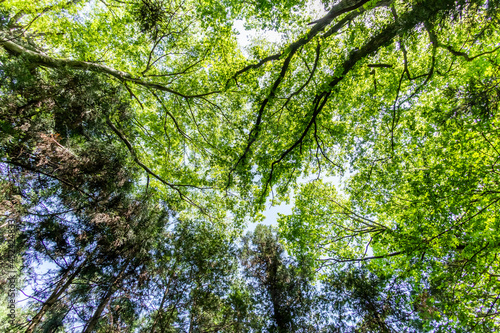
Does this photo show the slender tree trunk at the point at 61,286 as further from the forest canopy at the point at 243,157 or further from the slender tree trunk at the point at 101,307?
the slender tree trunk at the point at 101,307

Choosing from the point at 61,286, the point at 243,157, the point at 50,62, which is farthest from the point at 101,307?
the point at 50,62

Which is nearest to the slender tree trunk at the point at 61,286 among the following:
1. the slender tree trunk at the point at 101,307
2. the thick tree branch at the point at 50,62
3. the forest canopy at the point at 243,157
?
the forest canopy at the point at 243,157

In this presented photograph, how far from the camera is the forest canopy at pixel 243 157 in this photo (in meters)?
4.63

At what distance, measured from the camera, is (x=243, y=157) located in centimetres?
720

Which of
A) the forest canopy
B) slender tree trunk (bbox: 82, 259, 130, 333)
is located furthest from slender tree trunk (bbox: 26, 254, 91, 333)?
slender tree trunk (bbox: 82, 259, 130, 333)

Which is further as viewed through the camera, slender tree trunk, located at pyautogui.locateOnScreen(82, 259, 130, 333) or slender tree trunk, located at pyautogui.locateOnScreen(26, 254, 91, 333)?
slender tree trunk, located at pyautogui.locateOnScreen(82, 259, 130, 333)

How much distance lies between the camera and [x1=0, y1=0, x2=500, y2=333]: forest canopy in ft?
15.2

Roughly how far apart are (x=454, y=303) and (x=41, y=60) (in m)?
12.2

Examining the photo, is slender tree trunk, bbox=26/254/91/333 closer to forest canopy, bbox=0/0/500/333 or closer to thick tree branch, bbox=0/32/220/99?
forest canopy, bbox=0/0/500/333

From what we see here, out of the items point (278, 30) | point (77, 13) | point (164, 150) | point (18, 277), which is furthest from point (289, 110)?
point (18, 277)

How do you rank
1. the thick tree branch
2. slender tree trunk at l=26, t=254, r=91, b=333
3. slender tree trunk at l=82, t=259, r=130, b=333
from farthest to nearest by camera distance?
slender tree trunk at l=82, t=259, r=130, b=333, slender tree trunk at l=26, t=254, r=91, b=333, the thick tree branch

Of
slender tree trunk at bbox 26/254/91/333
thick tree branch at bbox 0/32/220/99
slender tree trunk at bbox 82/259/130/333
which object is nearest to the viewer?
thick tree branch at bbox 0/32/220/99

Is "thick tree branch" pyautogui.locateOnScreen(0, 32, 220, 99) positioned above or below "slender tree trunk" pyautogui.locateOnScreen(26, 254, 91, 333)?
above

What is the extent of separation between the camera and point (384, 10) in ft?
19.1
